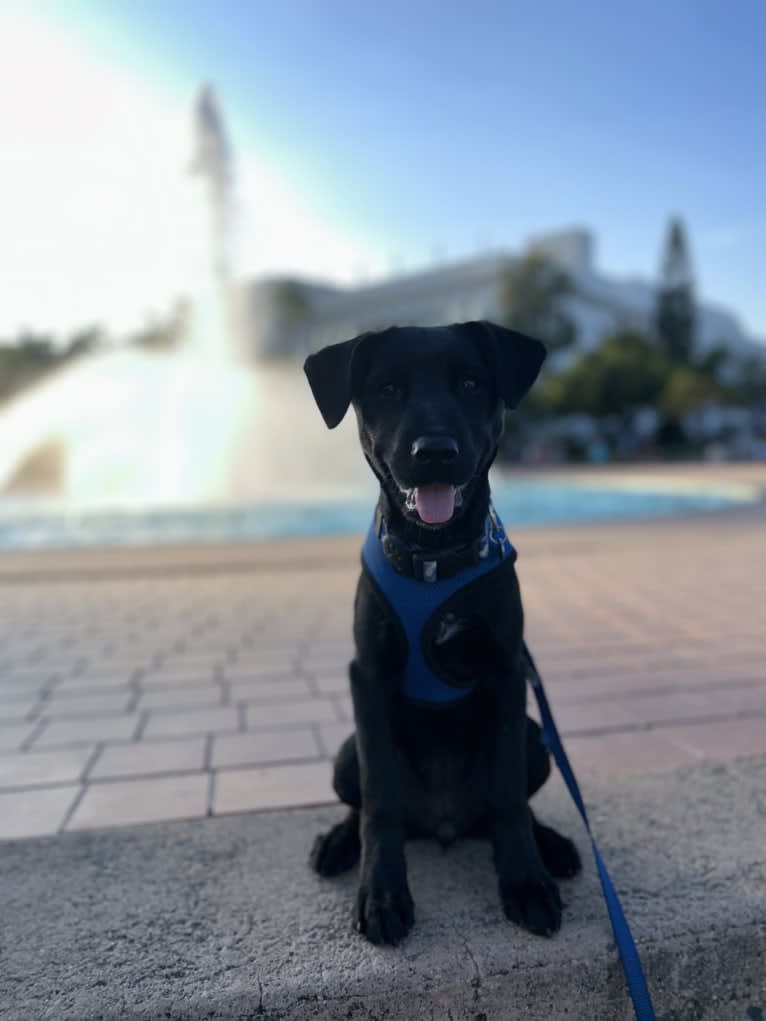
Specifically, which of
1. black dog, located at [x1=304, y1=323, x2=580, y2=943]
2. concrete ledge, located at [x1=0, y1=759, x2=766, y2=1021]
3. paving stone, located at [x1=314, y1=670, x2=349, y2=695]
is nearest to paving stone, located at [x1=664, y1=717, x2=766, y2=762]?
concrete ledge, located at [x1=0, y1=759, x2=766, y2=1021]

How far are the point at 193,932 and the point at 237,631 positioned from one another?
10.6 ft

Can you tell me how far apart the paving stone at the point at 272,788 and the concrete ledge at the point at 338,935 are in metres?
0.26

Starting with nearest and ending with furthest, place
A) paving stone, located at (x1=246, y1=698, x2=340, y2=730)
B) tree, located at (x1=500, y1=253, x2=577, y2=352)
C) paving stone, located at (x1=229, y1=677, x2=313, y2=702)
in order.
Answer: paving stone, located at (x1=246, y1=698, x2=340, y2=730) → paving stone, located at (x1=229, y1=677, x2=313, y2=702) → tree, located at (x1=500, y1=253, x2=577, y2=352)

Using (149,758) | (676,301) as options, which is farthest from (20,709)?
(676,301)

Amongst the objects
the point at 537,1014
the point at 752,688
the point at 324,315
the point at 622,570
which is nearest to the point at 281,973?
the point at 537,1014

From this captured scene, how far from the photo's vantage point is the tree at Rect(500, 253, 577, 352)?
44406mm

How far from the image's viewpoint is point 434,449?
1.77 m

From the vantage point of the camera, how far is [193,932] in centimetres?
189

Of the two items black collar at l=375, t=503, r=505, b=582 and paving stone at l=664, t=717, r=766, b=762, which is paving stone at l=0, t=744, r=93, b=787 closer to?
black collar at l=375, t=503, r=505, b=582

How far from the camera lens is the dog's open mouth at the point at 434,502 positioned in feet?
6.00

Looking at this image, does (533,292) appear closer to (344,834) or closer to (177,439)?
(177,439)

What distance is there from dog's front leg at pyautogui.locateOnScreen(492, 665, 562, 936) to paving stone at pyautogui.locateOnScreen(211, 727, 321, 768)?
1.27 m

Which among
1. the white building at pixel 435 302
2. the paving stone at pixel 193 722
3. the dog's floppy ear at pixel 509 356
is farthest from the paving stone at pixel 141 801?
the white building at pixel 435 302

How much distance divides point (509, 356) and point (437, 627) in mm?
709
